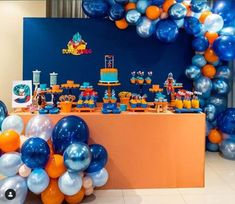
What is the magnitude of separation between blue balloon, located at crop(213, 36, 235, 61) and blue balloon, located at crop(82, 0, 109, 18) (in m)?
1.50

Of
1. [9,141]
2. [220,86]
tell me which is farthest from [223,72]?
[9,141]

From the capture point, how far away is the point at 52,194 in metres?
A: 2.77

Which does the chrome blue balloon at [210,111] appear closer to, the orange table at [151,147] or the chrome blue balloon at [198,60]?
the chrome blue balloon at [198,60]

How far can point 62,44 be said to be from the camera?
416cm

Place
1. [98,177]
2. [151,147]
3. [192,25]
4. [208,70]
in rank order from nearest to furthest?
[98,177] < [151,147] < [192,25] < [208,70]

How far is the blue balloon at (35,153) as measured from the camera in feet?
8.80

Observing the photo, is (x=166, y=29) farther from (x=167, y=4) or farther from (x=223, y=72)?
(x=223, y=72)

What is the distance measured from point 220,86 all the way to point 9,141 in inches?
115

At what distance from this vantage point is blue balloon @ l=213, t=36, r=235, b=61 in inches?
155

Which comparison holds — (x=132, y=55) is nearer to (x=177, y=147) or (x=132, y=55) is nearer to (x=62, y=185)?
(x=177, y=147)

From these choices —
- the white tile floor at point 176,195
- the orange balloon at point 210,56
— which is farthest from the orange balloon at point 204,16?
the white tile floor at point 176,195

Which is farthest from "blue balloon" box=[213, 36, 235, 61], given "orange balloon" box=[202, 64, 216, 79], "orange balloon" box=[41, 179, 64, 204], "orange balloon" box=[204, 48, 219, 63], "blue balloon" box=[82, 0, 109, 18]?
"orange balloon" box=[41, 179, 64, 204]

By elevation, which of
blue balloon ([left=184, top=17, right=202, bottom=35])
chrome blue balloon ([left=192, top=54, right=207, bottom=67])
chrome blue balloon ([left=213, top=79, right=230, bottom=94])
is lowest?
chrome blue balloon ([left=213, top=79, right=230, bottom=94])

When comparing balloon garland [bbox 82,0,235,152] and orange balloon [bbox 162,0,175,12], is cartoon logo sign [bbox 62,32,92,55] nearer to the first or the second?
balloon garland [bbox 82,0,235,152]
